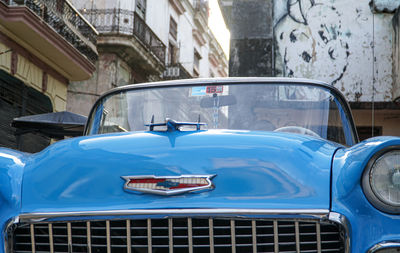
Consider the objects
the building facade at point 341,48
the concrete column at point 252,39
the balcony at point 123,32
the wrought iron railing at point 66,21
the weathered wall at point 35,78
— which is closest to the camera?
the building facade at point 341,48

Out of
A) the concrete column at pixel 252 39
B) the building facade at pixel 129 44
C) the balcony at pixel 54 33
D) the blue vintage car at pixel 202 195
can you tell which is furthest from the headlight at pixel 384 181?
the building facade at pixel 129 44

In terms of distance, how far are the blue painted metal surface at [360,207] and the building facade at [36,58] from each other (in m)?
9.43

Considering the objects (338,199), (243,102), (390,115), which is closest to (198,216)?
(338,199)

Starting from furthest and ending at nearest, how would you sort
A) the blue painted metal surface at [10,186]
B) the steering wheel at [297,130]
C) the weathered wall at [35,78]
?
the weathered wall at [35,78] < the steering wheel at [297,130] < the blue painted metal surface at [10,186]

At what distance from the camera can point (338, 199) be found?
6.76 ft

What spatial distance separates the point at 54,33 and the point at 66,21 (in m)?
1.45

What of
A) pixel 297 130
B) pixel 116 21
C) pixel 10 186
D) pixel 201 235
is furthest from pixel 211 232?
pixel 116 21

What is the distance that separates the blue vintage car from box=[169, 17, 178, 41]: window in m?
22.7

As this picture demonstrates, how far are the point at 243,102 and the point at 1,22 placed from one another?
9947 mm

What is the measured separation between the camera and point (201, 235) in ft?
6.74

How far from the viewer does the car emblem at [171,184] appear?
208 centimetres

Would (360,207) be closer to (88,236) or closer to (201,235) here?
(201,235)

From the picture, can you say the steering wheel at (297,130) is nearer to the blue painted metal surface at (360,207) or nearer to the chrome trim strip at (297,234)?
the blue painted metal surface at (360,207)

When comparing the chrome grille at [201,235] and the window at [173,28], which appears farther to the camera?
the window at [173,28]
